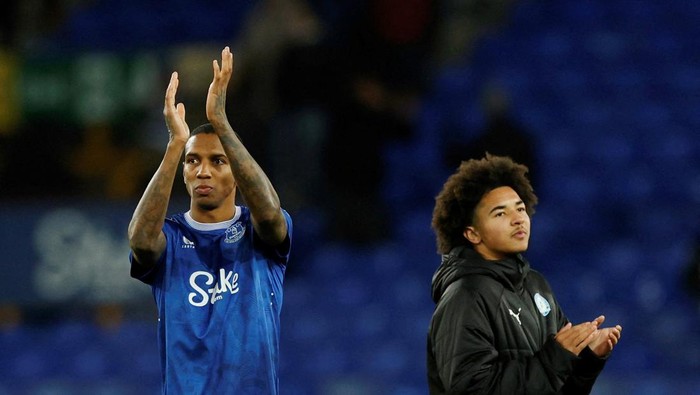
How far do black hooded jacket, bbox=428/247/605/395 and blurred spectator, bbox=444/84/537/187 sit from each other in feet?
14.6

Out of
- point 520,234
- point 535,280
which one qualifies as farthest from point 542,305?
point 520,234

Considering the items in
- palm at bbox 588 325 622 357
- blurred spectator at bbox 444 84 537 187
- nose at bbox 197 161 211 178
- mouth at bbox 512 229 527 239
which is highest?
blurred spectator at bbox 444 84 537 187

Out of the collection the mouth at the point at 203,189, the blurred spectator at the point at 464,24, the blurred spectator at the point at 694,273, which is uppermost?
the blurred spectator at the point at 464,24

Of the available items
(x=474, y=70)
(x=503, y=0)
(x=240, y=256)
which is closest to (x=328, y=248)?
(x=474, y=70)

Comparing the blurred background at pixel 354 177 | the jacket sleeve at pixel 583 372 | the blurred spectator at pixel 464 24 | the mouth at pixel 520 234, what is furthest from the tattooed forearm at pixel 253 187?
the blurred spectator at pixel 464 24

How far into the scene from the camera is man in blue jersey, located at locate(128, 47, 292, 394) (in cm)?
404

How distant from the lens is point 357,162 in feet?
30.6

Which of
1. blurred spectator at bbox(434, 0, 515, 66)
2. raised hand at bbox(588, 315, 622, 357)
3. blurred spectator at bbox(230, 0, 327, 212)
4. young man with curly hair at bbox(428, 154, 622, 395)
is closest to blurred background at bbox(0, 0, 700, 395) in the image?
blurred spectator at bbox(230, 0, 327, 212)

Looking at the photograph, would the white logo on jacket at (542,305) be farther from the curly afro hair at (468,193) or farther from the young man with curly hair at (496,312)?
the curly afro hair at (468,193)

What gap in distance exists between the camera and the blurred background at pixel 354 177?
28.9ft

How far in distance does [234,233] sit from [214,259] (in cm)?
11

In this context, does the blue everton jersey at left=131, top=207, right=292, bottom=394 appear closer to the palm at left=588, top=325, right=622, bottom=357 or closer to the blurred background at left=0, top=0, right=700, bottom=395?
the palm at left=588, top=325, right=622, bottom=357

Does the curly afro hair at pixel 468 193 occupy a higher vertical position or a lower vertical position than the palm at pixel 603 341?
higher

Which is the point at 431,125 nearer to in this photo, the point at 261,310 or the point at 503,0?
the point at 503,0
